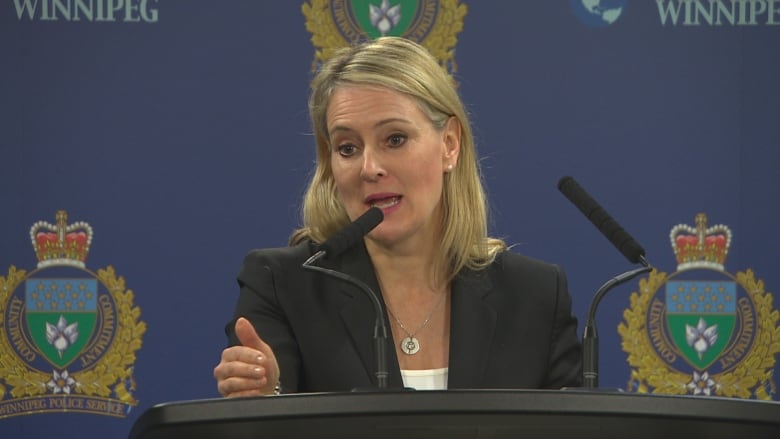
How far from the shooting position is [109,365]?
2625mm

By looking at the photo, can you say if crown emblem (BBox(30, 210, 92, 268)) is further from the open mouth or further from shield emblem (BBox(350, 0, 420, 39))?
the open mouth

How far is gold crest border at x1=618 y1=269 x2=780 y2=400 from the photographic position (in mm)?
2631

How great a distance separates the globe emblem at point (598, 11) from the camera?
2.64 metres

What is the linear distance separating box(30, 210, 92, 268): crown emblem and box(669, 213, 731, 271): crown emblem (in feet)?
4.42

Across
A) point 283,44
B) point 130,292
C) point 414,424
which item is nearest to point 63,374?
point 130,292

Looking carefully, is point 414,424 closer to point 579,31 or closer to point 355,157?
point 355,157

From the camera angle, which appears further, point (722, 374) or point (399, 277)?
point (722, 374)

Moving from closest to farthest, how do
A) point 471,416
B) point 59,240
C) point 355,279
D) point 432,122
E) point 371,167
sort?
point 471,416 < point 355,279 < point 371,167 < point 432,122 < point 59,240

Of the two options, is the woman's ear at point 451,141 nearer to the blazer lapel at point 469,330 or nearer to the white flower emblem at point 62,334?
the blazer lapel at point 469,330

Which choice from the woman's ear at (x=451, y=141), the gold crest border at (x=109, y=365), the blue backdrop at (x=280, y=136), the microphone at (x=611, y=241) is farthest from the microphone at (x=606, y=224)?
the gold crest border at (x=109, y=365)

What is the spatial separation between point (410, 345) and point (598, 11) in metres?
1.14

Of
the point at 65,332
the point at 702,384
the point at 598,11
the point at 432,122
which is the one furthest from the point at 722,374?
the point at 65,332

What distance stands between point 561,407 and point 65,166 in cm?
196

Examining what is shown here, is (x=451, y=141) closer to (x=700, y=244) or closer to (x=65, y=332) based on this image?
(x=700, y=244)
